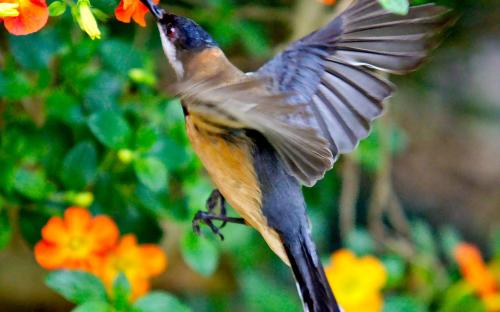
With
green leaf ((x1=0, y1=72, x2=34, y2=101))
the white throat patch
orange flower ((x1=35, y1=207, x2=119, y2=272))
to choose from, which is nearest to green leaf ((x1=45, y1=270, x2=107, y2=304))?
orange flower ((x1=35, y1=207, x2=119, y2=272))

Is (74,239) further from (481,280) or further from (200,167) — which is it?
(481,280)

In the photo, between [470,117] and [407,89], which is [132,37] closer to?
[407,89]

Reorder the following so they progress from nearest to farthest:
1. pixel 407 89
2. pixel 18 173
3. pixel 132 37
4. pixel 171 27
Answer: pixel 171 27 → pixel 18 173 → pixel 132 37 → pixel 407 89

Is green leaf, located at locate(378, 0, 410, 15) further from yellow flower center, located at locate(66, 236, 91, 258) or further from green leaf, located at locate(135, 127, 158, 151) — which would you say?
yellow flower center, located at locate(66, 236, 91, 258)

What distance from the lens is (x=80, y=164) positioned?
5.73ft

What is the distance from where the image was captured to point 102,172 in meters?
1.84

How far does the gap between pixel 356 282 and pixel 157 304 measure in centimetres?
54

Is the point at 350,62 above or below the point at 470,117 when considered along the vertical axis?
above

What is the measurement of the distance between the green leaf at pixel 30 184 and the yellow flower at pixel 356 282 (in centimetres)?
70

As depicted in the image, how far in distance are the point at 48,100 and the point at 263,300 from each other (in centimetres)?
73

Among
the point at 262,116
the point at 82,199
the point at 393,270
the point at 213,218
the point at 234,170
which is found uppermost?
the point at 262,116

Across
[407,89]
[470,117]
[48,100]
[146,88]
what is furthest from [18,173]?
[470,117]

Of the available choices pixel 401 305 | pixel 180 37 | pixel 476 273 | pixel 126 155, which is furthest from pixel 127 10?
pixel 476 273

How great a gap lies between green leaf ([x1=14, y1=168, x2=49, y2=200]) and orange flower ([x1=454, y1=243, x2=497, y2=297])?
43.2 inches
